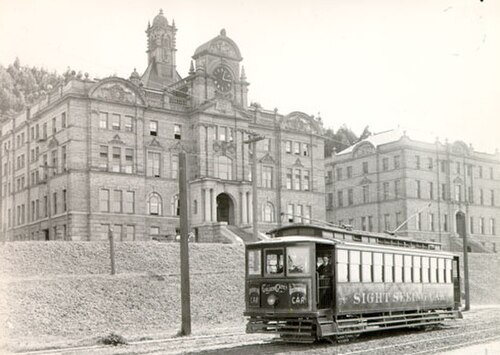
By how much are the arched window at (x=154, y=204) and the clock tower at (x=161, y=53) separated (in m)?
16.0

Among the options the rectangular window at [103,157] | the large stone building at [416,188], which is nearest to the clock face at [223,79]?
the rectangular window at [103,157]

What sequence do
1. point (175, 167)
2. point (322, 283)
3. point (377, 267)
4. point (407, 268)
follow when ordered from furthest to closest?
point (175, 167) < point (407, 268) < point (377, 267) < point (322, 283)

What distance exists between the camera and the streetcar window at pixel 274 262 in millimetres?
18594

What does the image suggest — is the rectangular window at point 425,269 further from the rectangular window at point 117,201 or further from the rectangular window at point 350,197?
the rectangular window at point 350,197

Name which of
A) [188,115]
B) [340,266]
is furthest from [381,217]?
[340,266]

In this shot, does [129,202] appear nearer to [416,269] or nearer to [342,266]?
[416,269]

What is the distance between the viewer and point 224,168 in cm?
5662

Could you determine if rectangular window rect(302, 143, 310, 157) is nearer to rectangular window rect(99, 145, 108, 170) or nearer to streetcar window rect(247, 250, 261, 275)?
rectangular window rect(99, 145, 108, 170)

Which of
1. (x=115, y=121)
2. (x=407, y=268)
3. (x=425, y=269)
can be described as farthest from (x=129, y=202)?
(x=407, y=268)

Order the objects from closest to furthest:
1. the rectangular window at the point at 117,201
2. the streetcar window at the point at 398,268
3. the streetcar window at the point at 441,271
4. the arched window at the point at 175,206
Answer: the streetcar window at the point at 398,268 < the streetcar window at the point at 441,271 < the rectangular window at the point at 117,201 < the arched window at the point at 175,206

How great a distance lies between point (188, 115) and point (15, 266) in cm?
2686

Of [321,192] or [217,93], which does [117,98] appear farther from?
[321,192]

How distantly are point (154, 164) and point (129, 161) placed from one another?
8.01ft

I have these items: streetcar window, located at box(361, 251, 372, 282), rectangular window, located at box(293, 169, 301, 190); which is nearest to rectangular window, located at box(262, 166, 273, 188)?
rectangular window, located at box(293, 169, 301, 190)
